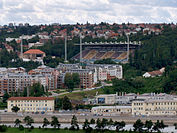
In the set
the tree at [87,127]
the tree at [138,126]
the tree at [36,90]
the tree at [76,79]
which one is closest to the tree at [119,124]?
the tree at [138,126]

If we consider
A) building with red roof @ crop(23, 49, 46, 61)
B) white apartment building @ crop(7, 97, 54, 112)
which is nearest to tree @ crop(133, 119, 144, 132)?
white apartment building @ crop(7, 97, 54, 112)

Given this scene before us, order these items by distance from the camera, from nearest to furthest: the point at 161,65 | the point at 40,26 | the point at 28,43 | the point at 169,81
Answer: the point at 169,81
the point at 161,65
the point at 28,43
the point at 40,26

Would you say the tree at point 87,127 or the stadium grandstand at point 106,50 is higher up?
the stadium grandstand at point 106,50

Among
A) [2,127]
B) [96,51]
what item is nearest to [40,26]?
[96,51]

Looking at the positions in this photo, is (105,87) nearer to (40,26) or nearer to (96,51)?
(96,51)

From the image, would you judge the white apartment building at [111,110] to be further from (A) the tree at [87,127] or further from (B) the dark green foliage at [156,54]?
(B) the dark green foliage at [156,54]

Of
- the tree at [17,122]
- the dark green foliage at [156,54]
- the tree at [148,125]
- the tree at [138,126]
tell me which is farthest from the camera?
the dark green foliage at [156,54]
